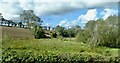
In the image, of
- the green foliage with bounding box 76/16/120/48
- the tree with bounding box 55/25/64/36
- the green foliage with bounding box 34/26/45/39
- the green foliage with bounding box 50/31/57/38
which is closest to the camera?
the green foliage with bounding box 76/16/120/48

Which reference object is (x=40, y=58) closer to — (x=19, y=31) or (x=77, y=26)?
(x=19, y=31)

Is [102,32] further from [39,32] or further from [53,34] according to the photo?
[39,32]

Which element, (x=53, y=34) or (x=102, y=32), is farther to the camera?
(x=53, y=34)

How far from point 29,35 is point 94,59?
27.7 feet

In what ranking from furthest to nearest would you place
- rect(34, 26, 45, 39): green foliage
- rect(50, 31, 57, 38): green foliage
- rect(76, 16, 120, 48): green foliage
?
rect(50, 31, 57, 38): green foliage < rect(34, 26, 45, 39): green foliage < rect(76, 16, 120, 48): green foliage

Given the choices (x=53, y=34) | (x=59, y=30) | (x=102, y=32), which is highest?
(x=59, y=30)

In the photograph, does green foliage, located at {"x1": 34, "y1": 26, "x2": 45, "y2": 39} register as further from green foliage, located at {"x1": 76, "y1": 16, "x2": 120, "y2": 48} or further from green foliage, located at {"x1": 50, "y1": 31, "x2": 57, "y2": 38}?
green foliage, located at {"x1": 76, "y1": 16, "x2": 120, "y2": 48}

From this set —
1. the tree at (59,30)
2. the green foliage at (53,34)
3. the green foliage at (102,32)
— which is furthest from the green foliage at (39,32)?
the green foliage at (102,32)

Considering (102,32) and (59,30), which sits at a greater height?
(59,30)

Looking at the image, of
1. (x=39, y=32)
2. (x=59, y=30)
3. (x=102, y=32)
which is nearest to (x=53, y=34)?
(x=59, y=30)

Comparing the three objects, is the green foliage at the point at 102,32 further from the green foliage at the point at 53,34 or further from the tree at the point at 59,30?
the green foliage at the point at 53,34

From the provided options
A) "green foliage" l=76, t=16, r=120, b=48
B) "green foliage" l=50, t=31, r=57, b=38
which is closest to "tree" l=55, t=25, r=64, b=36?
"green foliage" l=50, t=31, r=57, b=38

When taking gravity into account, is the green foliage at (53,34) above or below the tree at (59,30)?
below

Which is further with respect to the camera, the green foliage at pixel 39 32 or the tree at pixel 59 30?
the tree at pixel 59 30
